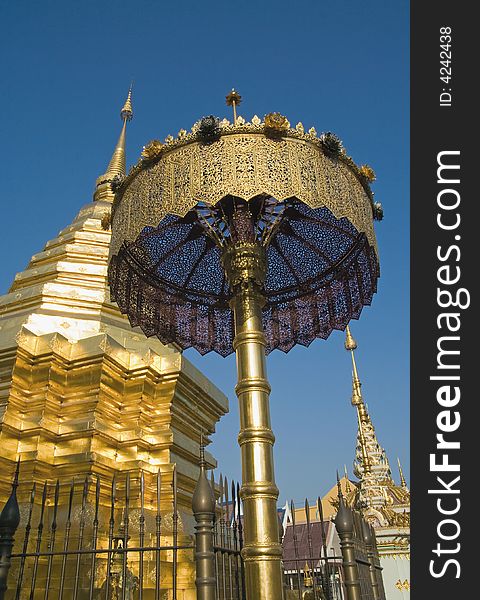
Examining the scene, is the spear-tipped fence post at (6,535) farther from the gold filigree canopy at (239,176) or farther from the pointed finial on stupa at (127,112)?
the pointed finial on stupa at (127,112)

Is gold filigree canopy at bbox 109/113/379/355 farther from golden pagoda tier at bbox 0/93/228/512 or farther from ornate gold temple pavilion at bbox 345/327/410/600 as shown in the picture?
ornate gold temple pavilion at bbox 345/327/410/600

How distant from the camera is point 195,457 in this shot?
1007 centimetres

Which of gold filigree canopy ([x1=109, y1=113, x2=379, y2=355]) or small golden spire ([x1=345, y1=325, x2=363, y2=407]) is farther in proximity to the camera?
small golden spire ([x1=345, y1=325, x2=363, y2=407])

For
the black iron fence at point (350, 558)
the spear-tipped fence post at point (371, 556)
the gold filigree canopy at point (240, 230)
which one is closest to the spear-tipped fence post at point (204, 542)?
the black iron fence at point (350, 558)

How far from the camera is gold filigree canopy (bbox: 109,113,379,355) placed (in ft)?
A: 15.3

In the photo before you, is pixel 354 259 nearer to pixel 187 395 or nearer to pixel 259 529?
pixel 259 529

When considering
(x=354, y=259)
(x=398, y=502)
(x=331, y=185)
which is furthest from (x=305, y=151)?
(x=398, y=502)

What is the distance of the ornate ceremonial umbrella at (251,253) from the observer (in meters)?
4.51

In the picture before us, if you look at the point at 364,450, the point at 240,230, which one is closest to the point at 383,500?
the point at 364,450

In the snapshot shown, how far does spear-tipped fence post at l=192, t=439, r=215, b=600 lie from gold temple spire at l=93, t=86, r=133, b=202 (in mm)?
13167

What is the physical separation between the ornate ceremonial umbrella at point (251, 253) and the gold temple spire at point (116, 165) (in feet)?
30.5

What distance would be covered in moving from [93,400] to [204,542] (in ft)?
20.3

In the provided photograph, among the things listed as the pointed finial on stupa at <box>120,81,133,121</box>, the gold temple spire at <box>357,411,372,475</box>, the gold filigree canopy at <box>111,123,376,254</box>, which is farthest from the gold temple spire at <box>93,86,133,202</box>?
the gold temple spire at <box>357,411,372,475</box>

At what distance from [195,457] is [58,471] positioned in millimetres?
2600
